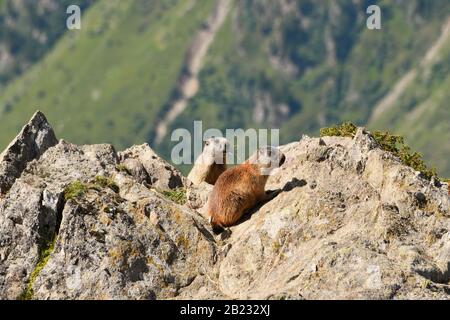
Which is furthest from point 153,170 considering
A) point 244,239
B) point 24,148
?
point 244,239

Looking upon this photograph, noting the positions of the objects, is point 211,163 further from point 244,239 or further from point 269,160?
point 244,239

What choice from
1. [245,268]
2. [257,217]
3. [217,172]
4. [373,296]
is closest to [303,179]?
[257,217]

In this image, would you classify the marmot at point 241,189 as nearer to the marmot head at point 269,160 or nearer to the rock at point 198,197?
the marmot head at point 269,160

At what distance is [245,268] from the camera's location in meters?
28.9

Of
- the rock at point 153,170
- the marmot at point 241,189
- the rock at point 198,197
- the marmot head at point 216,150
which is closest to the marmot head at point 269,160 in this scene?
the marmot at point 241,189

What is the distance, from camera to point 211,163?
1624 inches

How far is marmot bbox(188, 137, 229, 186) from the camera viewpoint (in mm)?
41250

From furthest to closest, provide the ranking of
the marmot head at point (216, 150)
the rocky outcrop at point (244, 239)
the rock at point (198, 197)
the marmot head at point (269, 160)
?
the marmot head at point (216, 150) → the marmot head at point (269, 160) → the rock at point (198, 197) → the rocky outcrop at point (244, 239)

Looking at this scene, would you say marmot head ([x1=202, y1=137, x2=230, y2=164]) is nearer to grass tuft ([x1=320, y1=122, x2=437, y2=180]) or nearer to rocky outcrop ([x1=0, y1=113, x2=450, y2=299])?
grass tuft ([x1=320, y1=122, x2=437, y2=180])

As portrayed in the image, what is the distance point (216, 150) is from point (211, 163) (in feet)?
1.95

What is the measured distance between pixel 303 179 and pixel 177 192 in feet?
16.2

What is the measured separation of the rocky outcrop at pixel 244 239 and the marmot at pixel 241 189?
1.70ft

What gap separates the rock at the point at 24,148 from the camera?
31.5m
